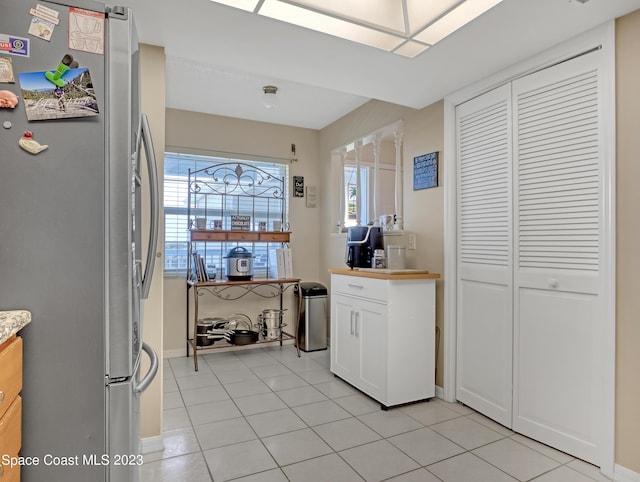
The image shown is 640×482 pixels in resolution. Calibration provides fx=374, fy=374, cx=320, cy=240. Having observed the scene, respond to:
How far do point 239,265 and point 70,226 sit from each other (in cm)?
298

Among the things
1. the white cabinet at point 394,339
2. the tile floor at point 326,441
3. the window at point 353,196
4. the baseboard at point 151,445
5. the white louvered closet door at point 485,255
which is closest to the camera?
the tile floor at point 326,441

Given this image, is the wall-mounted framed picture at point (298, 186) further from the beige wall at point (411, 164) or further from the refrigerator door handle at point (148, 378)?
the refrigerator door handle at point (148, 378)

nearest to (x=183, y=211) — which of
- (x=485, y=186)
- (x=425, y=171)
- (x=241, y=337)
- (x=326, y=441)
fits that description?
(x=241, y=337)

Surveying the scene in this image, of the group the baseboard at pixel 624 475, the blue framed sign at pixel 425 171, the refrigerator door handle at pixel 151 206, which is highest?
the blue framed sign at pixel 425 171

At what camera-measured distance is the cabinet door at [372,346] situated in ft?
8.93

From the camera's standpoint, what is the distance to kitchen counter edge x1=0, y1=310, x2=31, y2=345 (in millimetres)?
792

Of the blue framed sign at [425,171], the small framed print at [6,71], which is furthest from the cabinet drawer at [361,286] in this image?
the small framed print at [6,71]

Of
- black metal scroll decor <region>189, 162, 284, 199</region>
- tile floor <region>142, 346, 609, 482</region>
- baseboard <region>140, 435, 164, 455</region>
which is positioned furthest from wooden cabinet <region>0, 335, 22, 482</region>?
black metal scroll decor <region>189, 162, 284, 199</region>

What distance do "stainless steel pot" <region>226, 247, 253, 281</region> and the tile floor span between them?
1117mm

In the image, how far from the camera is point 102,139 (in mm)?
1015

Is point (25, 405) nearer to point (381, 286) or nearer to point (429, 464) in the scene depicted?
point (429, 464)

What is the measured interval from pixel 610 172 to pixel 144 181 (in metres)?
2.58

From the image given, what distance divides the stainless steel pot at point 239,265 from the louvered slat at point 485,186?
85.9 inches

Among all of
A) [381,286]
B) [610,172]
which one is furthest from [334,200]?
[610,172]
